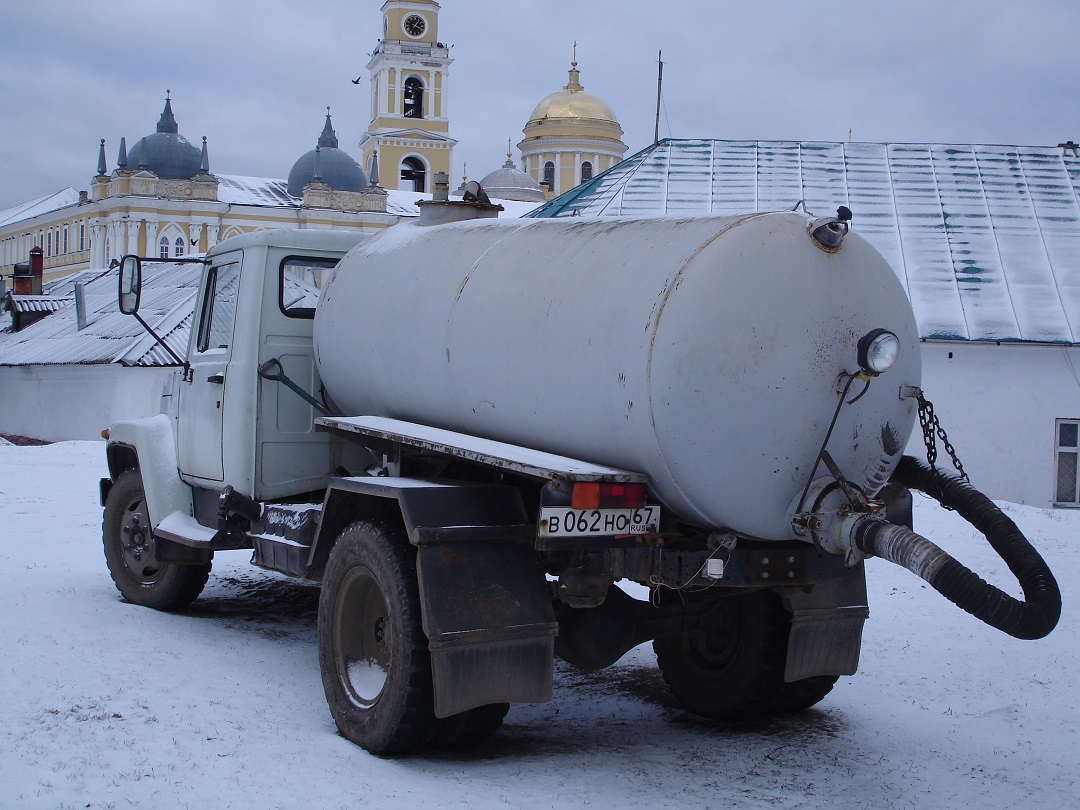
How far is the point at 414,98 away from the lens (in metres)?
93.5

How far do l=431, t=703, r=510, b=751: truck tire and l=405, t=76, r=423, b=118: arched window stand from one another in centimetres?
9067

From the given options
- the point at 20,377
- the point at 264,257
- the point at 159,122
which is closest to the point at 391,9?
the point at 159,122

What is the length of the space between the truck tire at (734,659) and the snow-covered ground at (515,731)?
5.1 inches

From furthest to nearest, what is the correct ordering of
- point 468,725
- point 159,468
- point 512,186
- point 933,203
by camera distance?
point 512,186
point 933,203
point 159,468
point 468,725

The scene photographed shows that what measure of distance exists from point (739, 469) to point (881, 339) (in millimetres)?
791

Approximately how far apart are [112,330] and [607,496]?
1232 inches

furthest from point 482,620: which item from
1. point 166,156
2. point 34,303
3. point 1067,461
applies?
point 166,156

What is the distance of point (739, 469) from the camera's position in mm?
4992

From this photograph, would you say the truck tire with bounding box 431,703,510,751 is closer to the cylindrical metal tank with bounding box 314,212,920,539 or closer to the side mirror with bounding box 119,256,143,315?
the cylindrical metal tank with bounding box 314,212,920,539

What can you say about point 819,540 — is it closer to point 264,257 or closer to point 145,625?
point 264,257

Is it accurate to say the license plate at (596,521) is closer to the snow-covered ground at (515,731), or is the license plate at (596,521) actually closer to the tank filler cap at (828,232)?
the snow-covered ground at (515,731)

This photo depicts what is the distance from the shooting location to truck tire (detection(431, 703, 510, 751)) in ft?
18.5

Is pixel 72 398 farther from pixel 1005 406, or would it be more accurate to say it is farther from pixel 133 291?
pixel 133 291

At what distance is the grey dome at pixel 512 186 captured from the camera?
8544 centimetres
